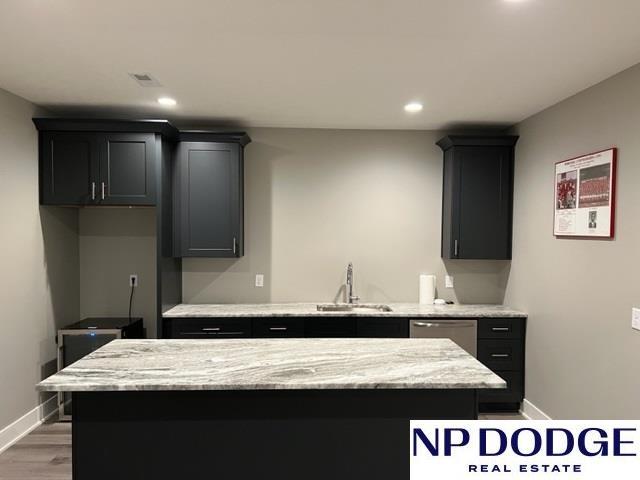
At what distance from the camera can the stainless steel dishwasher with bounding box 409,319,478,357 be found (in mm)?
3871

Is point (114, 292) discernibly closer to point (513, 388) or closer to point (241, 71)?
point (241, 71)

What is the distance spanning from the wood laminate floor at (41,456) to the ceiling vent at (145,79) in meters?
2.66

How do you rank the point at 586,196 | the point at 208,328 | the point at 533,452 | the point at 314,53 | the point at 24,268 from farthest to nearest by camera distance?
the point at 208,328 → the point at 24,268 → the point at 586,196 → the point at 314,53 → the point at 533,452

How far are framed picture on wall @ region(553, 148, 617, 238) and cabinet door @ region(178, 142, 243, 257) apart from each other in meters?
2.67

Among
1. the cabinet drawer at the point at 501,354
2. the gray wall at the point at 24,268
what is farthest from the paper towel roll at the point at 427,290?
the gray wall at the point at 24,268

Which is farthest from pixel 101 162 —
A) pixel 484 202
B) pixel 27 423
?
Result: pixel 484 202

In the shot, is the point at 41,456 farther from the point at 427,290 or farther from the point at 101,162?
the point at 427,290

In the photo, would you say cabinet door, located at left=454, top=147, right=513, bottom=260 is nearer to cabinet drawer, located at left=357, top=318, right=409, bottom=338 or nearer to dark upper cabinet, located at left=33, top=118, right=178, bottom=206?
cabinet drawer, located at left=357, top=318, right=409, bottom=338

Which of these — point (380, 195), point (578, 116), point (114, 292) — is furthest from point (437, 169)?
point (114, 292)

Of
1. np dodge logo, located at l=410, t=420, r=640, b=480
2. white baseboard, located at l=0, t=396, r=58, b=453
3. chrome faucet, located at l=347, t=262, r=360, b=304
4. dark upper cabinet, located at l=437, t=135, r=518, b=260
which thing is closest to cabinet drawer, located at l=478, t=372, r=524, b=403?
dark upper cabinet, located at l=437, t=135, r=518, b=260

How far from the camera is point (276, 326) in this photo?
12.7ft

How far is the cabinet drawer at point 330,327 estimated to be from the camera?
12.7ft

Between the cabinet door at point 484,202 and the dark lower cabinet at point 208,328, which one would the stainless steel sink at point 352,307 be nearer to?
the dark lower cabinet at point 208,328

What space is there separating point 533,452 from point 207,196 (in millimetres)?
3190
